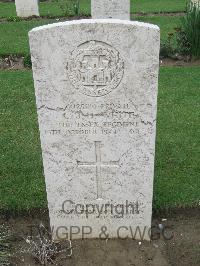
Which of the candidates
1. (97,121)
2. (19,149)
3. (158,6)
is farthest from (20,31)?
(97,121)

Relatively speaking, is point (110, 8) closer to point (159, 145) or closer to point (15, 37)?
point (15, 37)

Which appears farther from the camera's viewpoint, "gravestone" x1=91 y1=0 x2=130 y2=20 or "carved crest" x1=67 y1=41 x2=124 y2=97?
"gravestone" x1=91 y1=0 x2=130 y2=20

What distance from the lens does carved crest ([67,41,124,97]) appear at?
3.27 m

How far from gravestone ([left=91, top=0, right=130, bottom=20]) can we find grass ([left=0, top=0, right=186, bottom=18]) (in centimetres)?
310

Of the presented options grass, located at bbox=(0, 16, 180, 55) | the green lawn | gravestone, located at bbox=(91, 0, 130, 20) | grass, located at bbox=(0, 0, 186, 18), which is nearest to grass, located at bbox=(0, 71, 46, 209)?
the green lawn

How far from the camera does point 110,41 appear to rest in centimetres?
322

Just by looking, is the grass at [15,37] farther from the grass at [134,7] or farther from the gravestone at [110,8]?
the gravestone at [110,8]

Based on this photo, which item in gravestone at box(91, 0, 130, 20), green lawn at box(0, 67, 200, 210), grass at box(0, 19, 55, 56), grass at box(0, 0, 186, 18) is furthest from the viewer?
grass at box(0, 0, 186, 18)

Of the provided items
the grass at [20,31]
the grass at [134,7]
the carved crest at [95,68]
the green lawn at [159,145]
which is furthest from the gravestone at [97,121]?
the grass at [134,7]

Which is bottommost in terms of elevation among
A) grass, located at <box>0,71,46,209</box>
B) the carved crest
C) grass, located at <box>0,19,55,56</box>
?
grass, located at <box>0,71,46,209</box>

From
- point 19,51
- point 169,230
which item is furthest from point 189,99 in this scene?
point 19,51

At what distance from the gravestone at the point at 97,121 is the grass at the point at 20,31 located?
645cm

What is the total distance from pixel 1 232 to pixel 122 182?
125cm

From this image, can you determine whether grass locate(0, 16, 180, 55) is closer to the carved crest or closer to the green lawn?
the green lawn
